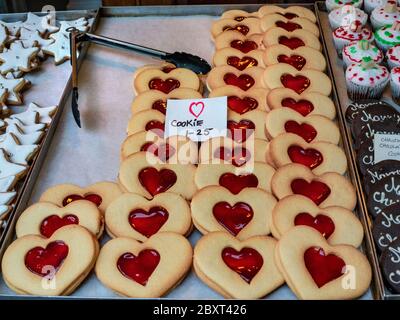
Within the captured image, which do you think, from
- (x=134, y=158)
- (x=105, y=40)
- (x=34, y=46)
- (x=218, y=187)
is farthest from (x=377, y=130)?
(x=34, y=46)

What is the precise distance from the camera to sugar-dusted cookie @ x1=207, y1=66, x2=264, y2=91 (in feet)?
5.46

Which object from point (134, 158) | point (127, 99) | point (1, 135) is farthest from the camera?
point (127, 99)

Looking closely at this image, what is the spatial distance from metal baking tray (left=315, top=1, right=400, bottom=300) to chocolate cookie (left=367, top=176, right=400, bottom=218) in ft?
0.07

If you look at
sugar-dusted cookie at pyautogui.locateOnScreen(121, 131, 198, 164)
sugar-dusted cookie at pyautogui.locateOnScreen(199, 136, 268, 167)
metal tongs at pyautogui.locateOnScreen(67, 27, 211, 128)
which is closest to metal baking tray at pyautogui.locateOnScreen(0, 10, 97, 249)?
metal tongs at pyautogui.locateOnScreen(67, 27, 211, 128)

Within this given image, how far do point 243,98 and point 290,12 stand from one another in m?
0.62

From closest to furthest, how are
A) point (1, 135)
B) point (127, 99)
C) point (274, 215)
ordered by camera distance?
point (274, 215)
point (1, 135)
point (127, 99)

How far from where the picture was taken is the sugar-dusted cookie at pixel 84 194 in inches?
51.6

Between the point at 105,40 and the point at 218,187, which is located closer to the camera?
the point at 218,187

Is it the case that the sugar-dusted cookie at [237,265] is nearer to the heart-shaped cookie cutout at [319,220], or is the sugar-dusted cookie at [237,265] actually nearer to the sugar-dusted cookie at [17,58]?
the heart-shaped cookie cutout at [319,220]

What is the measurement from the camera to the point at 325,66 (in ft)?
5.75

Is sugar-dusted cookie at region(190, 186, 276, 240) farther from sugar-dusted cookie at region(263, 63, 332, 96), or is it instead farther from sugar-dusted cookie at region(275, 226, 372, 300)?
sugar-dusted cookie at region(263, 63, 332, 96)

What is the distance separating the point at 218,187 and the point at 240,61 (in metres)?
0.65

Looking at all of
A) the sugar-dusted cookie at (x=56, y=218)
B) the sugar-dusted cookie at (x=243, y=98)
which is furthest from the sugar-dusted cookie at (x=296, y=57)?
the sugar-dusted cookie at (x=56, y=218)
